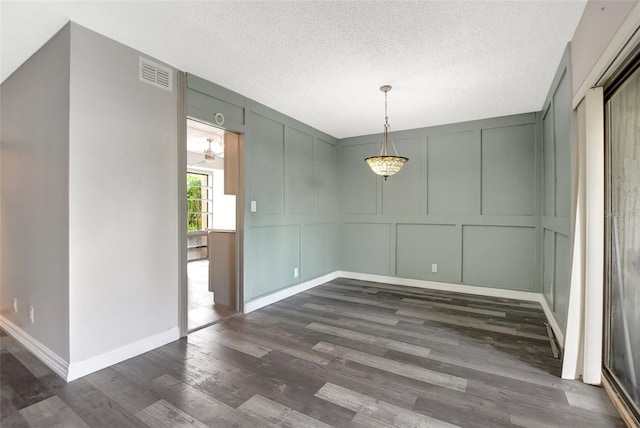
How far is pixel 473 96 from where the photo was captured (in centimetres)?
352

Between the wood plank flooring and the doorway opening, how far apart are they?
63 cm

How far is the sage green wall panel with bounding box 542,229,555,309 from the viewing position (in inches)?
128

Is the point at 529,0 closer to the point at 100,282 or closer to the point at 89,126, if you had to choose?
the point at 89,126

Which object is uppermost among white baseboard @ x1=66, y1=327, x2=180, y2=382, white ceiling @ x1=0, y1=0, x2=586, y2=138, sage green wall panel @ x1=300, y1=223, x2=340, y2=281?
white ceiling @ x1=0, y1=0, x2=586, y2=138

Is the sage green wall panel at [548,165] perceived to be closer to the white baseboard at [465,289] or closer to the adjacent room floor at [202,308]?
the white baseboard at [465,289]

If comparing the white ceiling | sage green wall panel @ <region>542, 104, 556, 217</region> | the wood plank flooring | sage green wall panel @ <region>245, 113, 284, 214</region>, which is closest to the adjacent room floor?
the wood plank flooring

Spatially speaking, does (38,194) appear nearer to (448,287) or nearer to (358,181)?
(358,181)

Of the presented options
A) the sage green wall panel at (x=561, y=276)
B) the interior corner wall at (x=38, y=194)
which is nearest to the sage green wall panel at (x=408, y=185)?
the sage green wall panel at (x=561, y=276)

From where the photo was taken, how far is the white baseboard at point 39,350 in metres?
2.23

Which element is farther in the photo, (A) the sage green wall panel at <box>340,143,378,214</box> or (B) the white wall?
(A) the sage green wall panel at <box>340,143,378,214</box>

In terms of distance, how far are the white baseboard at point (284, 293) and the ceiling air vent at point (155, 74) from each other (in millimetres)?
2498

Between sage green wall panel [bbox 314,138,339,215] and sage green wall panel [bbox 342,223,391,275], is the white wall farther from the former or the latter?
sage green wall panel [bbox 314,138,339,215]

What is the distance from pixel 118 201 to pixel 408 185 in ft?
13.0

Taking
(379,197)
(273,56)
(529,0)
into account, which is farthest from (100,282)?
(379,197)
